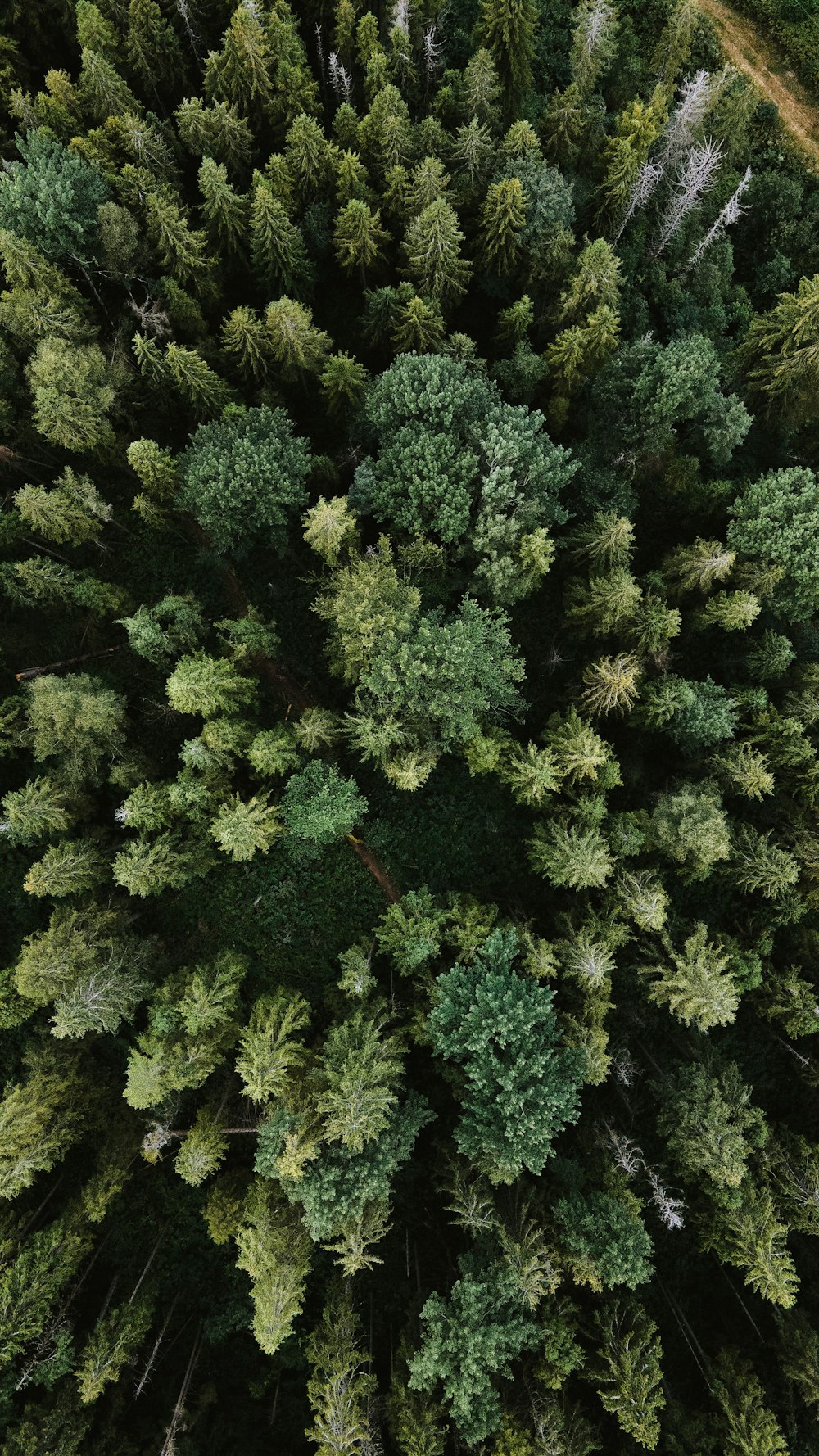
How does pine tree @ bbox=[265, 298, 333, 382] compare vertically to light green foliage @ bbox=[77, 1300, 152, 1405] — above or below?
above

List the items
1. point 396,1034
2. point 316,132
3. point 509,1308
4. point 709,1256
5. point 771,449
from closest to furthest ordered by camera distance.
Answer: point 509,1308 → point 396,1034 → point 316,132 → point 709,1256 → point 771,449

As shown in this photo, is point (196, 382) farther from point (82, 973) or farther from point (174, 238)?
point (82, 973)

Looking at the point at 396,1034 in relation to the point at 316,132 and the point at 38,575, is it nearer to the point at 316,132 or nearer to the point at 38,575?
the point at 38,575

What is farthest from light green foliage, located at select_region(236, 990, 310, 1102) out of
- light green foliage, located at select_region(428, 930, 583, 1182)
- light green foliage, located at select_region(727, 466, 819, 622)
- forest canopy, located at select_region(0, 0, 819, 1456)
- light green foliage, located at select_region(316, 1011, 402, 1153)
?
light green foliage, located at select_region(727, 466, 819, 622)

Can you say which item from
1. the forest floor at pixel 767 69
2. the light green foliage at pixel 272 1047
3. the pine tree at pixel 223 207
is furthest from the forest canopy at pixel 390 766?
the forest floor at pixel 767 69

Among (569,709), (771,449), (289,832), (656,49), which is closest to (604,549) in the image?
(569,709)

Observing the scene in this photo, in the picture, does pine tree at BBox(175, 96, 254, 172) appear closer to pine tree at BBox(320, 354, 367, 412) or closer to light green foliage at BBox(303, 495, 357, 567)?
pine tree at BBox(320, 354, 367, 412)

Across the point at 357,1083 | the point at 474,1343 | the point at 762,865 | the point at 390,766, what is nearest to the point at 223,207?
the point at 390,766
